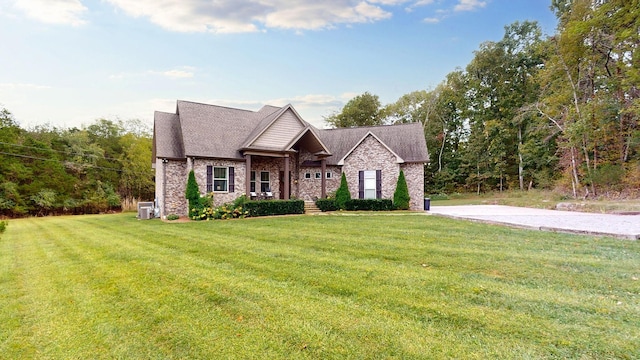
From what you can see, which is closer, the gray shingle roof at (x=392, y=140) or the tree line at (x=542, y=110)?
the tree line at (x=542, y=110)

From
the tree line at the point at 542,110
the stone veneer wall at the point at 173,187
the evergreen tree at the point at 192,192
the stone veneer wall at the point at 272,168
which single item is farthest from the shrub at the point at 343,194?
Answer: the tree line at the point at 542,110

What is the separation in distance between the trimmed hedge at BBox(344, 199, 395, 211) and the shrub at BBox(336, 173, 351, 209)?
27 cm

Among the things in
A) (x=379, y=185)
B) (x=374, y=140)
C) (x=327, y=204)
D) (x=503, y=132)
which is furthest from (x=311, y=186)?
(x=503, y=132)

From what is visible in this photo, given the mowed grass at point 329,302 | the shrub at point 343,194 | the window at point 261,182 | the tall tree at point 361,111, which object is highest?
the tall tree at point 361,111

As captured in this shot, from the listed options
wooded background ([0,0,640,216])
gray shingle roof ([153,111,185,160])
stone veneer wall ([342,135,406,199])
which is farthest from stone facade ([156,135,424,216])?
wooded background ([0,0,640,216])

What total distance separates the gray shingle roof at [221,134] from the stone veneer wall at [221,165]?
459mm

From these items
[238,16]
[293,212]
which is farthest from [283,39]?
[293,212]

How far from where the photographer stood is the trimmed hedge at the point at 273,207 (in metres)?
14.8

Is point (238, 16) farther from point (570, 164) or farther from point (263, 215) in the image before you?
point (570, 164)

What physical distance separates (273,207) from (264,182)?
3044 mm

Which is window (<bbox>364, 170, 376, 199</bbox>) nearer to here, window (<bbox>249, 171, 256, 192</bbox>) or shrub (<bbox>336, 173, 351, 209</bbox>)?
shrub (<bbox>336, 173, 351, 209</bbox>)

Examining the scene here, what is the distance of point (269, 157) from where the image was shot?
705 inches

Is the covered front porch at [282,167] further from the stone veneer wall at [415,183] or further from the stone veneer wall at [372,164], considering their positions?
the stone veneer wall at [415,183]

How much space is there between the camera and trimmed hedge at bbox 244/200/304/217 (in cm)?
1480
